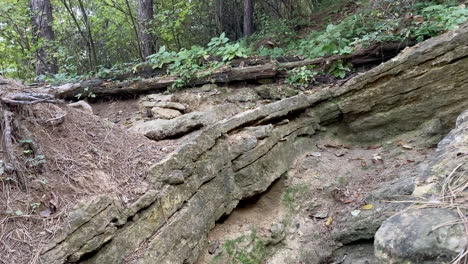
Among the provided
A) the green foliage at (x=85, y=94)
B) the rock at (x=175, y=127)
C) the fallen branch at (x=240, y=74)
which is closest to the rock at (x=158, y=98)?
the fallen branch at (x=240, y=74)

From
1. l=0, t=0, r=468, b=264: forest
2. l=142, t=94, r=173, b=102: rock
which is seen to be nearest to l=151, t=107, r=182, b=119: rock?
l=0, t=0, r=468, b=264: forest

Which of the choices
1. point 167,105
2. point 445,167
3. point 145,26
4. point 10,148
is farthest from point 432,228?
point 145,26

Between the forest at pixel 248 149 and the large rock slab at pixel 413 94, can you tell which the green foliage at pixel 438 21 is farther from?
the large rock slab at pixel 413 94

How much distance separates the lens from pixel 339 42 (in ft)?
22.3

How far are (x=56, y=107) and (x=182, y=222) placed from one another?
7.23 feet

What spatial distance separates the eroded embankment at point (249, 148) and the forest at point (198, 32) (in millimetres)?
957

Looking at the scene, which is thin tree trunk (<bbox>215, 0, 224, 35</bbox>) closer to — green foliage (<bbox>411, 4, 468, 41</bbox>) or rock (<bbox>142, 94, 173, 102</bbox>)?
rock (<bbox>142, 94, 173, 102</bbox>)

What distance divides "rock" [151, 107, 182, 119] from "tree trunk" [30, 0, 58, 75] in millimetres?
4026

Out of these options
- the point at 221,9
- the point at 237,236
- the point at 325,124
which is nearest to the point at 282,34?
the point at 221,9

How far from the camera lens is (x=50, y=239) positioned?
2551 mm

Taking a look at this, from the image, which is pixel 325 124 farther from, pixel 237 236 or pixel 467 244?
pixel 467 244

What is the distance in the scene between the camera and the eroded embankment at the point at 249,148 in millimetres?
2916

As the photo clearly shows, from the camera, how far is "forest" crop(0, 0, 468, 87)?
654 centimetres

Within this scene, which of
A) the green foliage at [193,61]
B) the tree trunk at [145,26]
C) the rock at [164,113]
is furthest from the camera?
the tree trunk at [145,26]
